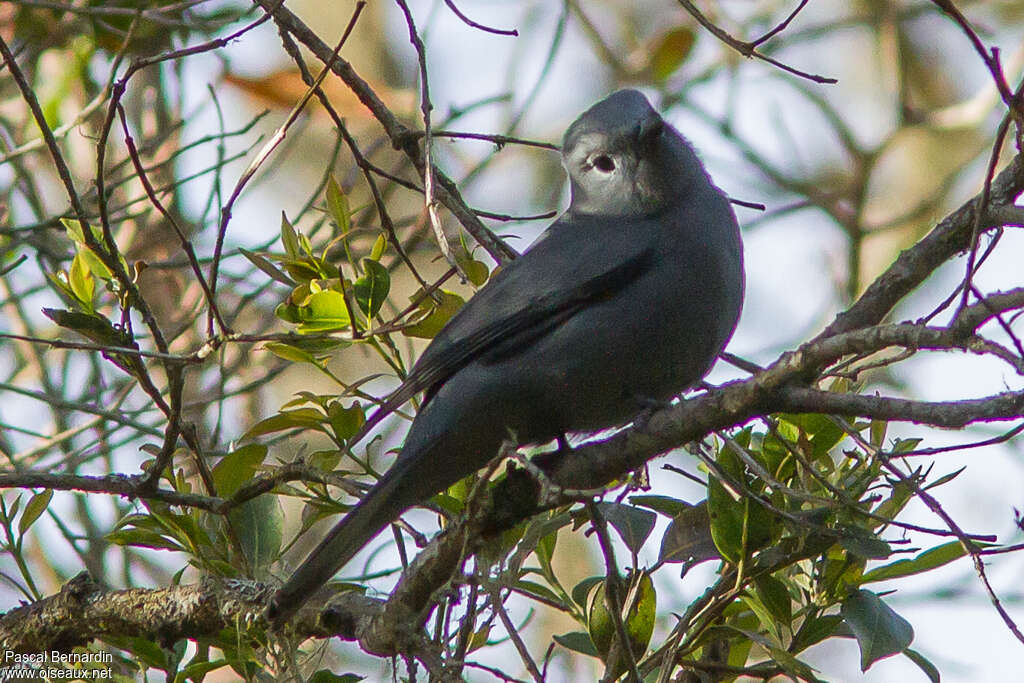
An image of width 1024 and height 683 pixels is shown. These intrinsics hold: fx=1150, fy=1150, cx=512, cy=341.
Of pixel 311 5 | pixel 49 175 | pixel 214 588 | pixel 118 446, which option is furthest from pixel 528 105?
pixel 311 5

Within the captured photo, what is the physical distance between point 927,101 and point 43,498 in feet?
27.1

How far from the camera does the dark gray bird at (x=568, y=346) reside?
3.22m

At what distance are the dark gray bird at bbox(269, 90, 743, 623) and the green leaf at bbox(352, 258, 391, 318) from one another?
23 cm

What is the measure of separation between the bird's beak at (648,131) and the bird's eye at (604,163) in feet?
0.37

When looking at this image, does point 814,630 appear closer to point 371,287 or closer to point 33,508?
point 371,287

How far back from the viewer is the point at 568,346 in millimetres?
3279

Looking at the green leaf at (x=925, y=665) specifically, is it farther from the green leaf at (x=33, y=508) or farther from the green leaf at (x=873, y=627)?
the green leaf at (x=33, y=508)

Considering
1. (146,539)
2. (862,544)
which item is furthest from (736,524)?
(146,539)

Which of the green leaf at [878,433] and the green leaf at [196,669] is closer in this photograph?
the green leaf at [196,669]

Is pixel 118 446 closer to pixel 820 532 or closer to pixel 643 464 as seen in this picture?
pixel 643 464

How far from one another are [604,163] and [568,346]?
2.44 ft

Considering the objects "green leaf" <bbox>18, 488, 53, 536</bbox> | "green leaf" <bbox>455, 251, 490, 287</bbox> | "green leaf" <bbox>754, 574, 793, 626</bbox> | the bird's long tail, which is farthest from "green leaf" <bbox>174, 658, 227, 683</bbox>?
"green leaf" <bbox>754, 574, 793, 626</bbox>

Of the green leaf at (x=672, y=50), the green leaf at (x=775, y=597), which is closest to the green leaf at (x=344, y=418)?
the green leaf at (x=775, y=597)

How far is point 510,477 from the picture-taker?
3.05 m
